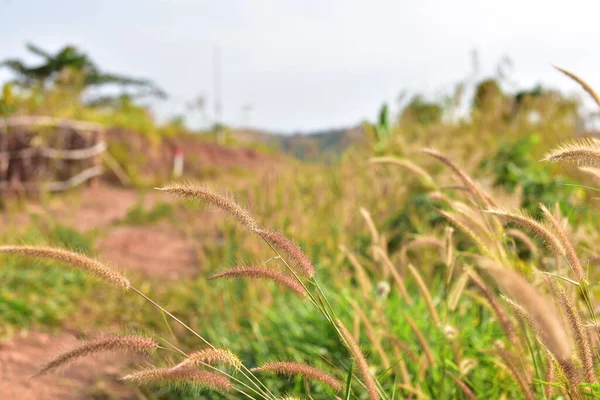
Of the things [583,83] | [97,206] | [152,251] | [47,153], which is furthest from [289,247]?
[47,153]

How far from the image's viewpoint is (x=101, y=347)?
43.4 inches

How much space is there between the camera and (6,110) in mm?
9492

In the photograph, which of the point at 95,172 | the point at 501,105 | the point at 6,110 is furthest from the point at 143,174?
the point at 501,105

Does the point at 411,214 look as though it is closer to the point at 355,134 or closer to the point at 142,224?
the point at 142,224

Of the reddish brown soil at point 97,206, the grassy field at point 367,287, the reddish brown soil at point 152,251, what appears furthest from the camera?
the reddish brown soil at point 97,206

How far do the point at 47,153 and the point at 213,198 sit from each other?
10.2 meters

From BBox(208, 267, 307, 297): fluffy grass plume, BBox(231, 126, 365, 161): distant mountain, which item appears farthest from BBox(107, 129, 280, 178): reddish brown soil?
BBox(208, 267, 307, 297): fluffy grass plume

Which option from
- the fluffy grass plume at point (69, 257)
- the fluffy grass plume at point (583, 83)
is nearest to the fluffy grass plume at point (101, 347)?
the fluffy grass plume at point (69, 257)

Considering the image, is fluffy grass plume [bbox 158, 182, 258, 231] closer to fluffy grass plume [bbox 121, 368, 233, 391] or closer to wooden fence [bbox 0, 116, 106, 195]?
fluffy grass plume [bbox 121, 368, 233, 391]

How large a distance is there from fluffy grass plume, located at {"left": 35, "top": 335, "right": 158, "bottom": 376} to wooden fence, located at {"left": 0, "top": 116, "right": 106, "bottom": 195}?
26.1ft

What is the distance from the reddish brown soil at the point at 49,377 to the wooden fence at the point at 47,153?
207 inches

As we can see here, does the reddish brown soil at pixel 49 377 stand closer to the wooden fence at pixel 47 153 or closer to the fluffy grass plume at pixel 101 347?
the fluffy grass plume at pixel 101 347

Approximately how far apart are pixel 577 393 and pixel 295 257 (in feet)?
1.92

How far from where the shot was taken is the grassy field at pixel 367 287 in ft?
3.72
